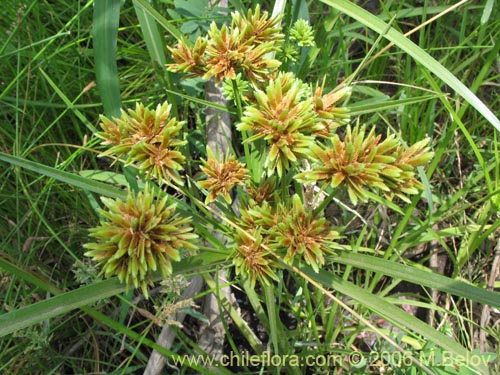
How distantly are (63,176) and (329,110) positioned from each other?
23.2 inches

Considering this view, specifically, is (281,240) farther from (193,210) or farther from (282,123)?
(193,210)

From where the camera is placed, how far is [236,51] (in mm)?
986

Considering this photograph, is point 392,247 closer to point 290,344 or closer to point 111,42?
point 290,344

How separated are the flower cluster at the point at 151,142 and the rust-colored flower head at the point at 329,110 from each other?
279 millimetres

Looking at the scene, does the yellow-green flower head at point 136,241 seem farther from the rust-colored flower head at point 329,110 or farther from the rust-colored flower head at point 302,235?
the rust-colored flower head at point 329,110

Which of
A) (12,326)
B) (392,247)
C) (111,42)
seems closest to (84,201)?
(111,42)

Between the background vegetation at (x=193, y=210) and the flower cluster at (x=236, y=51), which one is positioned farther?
the background vegetation at (x=193, y=210)

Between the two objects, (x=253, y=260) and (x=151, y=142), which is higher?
(x=151, y=142)

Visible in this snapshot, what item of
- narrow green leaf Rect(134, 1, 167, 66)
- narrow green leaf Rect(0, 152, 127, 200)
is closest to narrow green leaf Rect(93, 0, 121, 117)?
narrow green leaf Rect(134, 1, 167, 66)

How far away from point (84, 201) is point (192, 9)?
28.5 inches

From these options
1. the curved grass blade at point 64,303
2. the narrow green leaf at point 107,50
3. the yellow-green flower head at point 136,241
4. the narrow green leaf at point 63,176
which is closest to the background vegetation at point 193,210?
the narrow green leaf at point 107,50

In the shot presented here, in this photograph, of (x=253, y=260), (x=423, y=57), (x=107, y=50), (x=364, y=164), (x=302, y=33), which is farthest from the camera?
(x=302, y=33)

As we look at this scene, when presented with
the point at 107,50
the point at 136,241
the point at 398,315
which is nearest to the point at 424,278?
the point at 398,315

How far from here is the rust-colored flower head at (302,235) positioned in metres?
0.95
